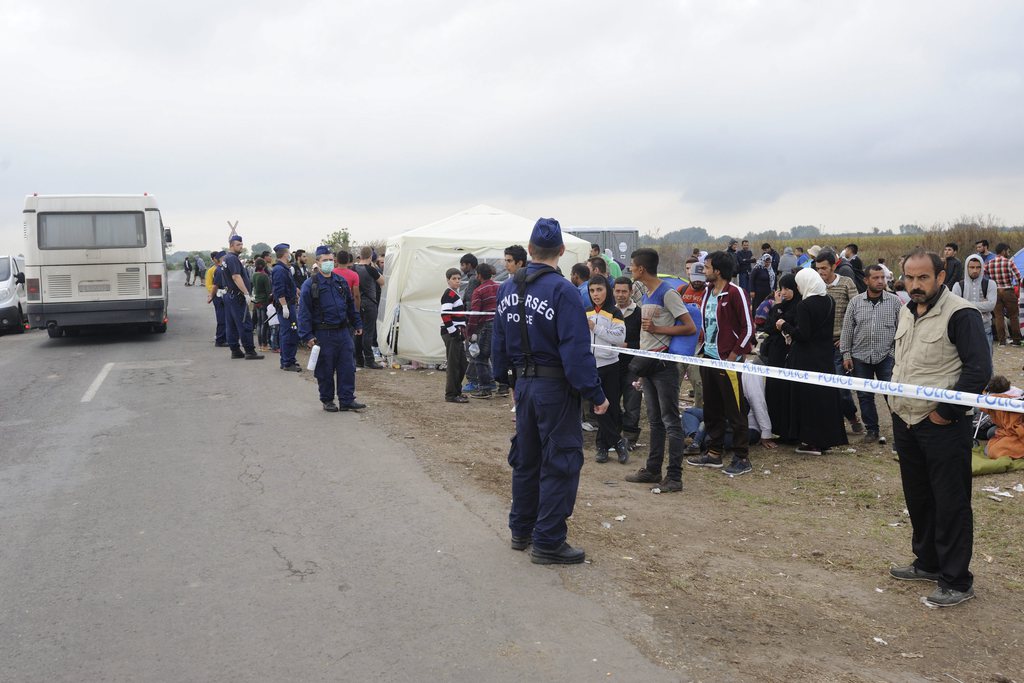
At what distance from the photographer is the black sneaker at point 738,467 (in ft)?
25.2

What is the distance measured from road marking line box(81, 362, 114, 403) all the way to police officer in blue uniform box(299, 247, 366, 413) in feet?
11.6

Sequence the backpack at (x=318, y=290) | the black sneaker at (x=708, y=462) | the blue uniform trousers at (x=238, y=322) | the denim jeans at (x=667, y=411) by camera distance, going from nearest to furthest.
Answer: the denim jeans at (x=667, y=411), the black sneaker at (x=708, y=462), the backpack at (x=318, y=290), the blue uniform trousers at (x=238, y=322)

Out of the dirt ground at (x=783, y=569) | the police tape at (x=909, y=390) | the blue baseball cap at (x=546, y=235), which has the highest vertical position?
the blue baseball cap at (x=546, y=235)

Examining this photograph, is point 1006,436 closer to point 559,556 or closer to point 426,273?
point 559,556

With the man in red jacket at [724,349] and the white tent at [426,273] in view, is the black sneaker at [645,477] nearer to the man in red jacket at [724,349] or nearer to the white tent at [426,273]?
the man in red jacket at [724,349]

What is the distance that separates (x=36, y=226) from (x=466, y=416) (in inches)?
455

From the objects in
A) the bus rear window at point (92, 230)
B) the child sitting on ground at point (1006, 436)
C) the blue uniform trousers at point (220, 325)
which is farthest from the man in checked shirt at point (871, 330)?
the bus rear window at point (92, 230)

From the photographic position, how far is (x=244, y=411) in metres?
10.4

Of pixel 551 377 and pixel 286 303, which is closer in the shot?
pixel 551 377

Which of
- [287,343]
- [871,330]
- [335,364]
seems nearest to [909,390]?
[871,330]

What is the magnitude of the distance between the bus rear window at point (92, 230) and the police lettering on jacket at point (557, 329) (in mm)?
14736

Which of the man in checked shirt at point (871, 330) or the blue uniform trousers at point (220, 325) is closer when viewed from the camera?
the man in checked shirt at point (871, 330)

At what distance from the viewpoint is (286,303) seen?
47.3 ft

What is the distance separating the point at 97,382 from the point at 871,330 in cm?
1110
